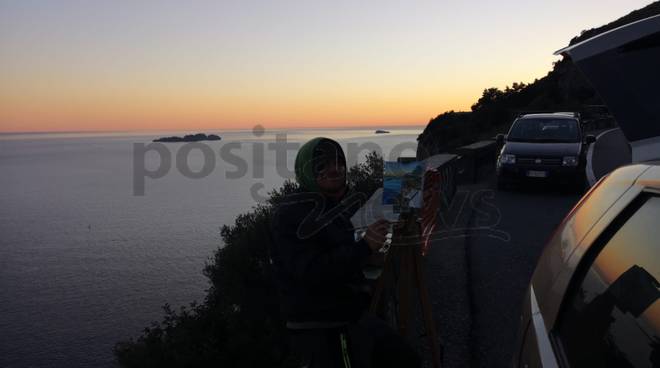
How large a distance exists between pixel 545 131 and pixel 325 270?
42.7ft

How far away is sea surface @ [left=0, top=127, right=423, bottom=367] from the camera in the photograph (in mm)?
13188

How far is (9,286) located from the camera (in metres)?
35.6

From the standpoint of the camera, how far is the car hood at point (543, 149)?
12773mm

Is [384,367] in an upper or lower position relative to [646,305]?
lower

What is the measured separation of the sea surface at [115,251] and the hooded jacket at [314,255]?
3.39m

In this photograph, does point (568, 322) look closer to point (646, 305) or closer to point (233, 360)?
point (646, 305)

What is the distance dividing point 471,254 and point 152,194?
7185 cm

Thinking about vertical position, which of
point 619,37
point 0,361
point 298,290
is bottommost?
point 0,361

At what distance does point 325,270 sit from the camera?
95.9 inches

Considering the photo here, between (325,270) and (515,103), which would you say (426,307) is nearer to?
(325,270)

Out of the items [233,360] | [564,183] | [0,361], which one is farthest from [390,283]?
[0,361]

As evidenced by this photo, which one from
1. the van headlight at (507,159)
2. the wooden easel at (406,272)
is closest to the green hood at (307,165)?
the wooden easel at (406,272)

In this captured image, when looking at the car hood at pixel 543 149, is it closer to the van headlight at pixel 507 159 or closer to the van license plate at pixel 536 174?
the van headlight at pixel 507 159

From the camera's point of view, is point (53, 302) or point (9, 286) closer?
point (53, 302)
